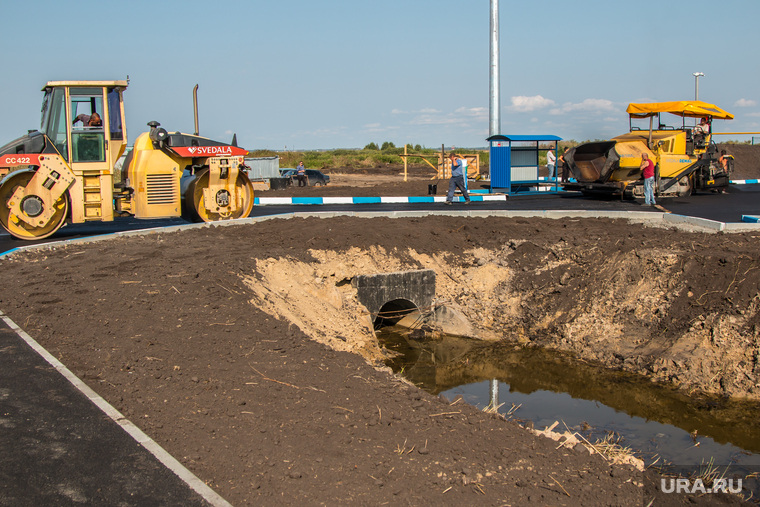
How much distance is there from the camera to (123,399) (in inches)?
216

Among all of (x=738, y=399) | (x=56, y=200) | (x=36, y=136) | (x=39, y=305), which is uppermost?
(x=36, y=136)

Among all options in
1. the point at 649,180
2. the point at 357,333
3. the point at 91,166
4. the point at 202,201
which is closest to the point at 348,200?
the point at 202,201

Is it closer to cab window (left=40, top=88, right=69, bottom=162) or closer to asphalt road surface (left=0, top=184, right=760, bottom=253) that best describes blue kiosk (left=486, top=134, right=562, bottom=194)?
asphalt road surface (left=0, top=184, right=760, bottom=253)

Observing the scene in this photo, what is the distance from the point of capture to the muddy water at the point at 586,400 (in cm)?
704

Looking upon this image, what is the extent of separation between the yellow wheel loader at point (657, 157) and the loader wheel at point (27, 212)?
15.8m

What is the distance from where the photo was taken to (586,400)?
8.60 meters

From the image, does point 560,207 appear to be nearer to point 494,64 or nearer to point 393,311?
point 494,64

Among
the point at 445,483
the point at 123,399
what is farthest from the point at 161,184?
the point at 445,483

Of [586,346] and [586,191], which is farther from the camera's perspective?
[586,191]

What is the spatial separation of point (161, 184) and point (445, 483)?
34.1 feet

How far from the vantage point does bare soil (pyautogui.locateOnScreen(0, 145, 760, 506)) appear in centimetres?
471

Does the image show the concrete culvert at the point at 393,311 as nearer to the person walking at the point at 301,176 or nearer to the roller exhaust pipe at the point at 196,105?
the roller exhaust pipe at the point at 196,105

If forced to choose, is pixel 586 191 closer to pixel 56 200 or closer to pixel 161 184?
pixel 161 184

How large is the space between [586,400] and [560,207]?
11.2 m
